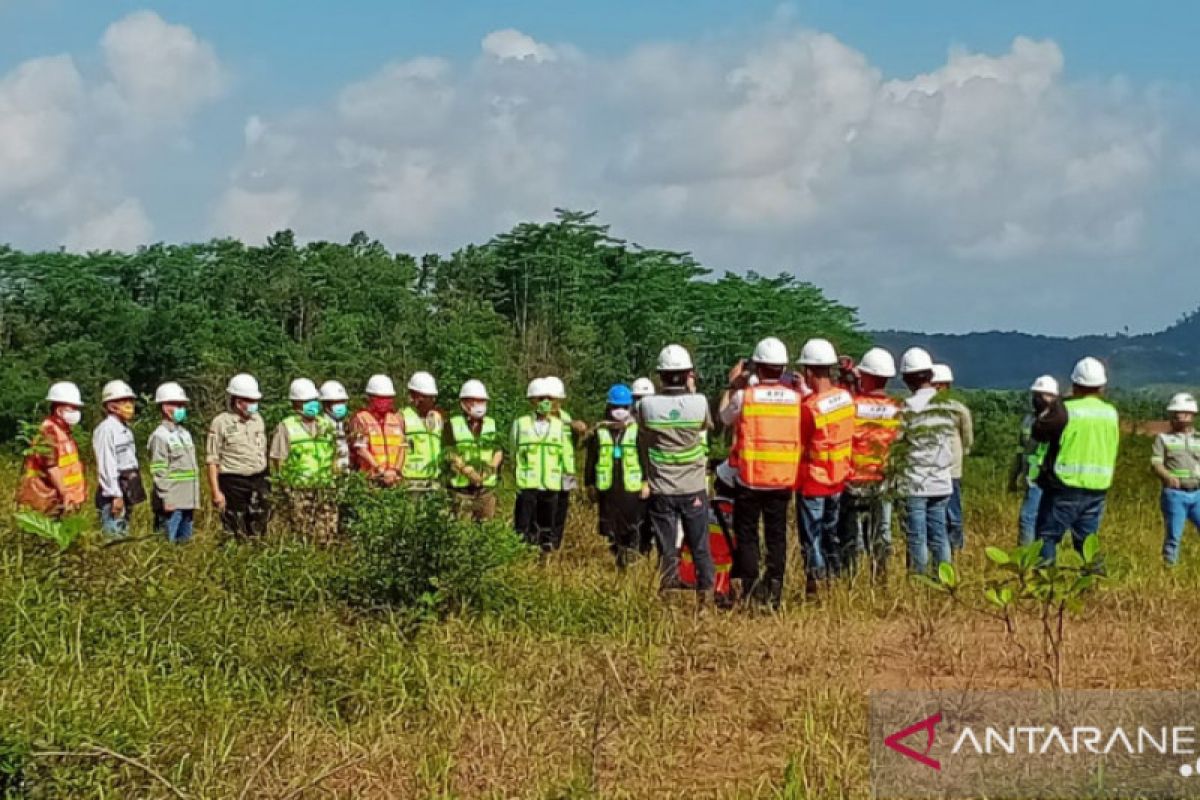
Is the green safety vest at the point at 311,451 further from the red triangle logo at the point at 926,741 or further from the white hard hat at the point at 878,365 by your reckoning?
the red triangle logo at the point at 926,741

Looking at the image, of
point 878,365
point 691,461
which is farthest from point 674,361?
point 878,365

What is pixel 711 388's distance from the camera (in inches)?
997

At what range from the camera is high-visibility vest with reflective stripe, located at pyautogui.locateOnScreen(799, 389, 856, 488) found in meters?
8.28

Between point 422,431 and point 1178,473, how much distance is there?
589cm

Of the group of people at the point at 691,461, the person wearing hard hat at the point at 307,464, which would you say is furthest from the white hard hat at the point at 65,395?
the person wearing hard hat at the point at 307,464

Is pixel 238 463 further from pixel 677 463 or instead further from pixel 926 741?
pixel 926 741

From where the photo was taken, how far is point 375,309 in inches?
1038

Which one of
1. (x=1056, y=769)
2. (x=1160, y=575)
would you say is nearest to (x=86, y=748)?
(x=1056, y=769)

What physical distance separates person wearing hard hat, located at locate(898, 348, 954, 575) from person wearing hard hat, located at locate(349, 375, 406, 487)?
3618mm

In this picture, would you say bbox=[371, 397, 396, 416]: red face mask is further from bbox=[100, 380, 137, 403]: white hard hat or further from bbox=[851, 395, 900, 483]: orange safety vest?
bbox=[851, 395, 900, 483]: orange safety vest

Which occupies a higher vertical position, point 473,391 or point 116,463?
point 473,391

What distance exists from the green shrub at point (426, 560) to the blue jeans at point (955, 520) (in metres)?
4.44

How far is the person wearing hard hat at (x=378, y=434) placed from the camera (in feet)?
32.2

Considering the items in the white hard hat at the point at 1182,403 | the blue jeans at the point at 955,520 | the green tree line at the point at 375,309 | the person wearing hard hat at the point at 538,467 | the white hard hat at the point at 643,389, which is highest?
the green tree line at the point at 375,309
